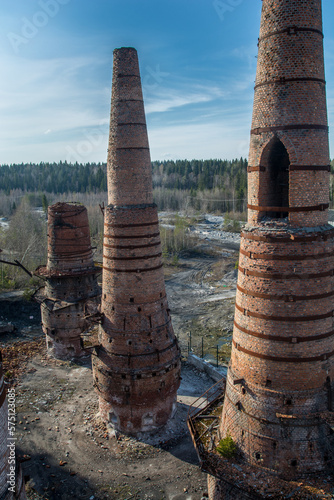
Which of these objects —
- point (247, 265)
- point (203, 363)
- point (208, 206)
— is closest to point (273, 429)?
point (247, 265)

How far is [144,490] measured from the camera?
12.9 metres

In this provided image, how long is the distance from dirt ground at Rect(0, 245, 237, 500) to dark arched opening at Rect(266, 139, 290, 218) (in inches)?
397

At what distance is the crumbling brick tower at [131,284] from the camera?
46.6ft

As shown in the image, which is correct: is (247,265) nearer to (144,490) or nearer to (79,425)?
(144,490)

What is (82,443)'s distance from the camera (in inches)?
605

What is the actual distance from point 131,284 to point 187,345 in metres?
13.9

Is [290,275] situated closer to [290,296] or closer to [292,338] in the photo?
[290,296]

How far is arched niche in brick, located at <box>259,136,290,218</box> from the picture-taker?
9.16 metres

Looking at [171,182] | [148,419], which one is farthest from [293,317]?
[171,182]

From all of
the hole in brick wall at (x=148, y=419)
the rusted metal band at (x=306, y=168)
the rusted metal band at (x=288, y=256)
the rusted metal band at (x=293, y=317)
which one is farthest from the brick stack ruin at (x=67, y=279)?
the rusted metal band at (x=306, y=168)

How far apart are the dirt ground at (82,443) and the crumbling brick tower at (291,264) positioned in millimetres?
5849

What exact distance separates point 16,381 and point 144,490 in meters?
11.2

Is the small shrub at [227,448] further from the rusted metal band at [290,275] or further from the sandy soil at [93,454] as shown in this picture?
the sandy soil at [93,454]

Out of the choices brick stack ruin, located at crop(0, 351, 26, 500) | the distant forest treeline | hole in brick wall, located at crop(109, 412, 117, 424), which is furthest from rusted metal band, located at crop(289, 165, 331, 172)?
the distant forest treeline
